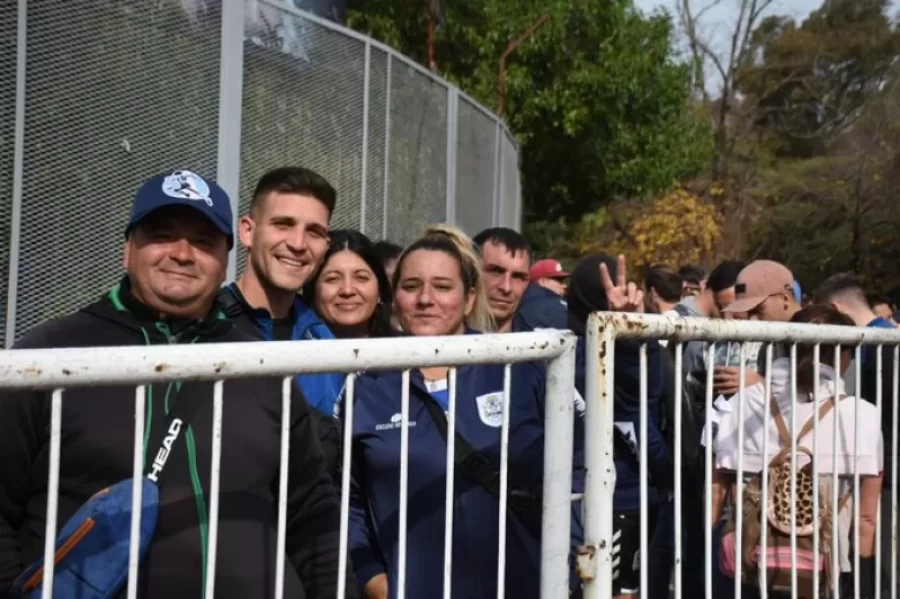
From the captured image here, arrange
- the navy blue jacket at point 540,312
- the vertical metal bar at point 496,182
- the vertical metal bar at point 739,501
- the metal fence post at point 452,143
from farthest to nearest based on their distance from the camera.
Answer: the vertical metal bar at point 496,182
the metal fence post at point 452,143
the navy blue jacket at point 540,312
the vertical metal bar at point 739,501

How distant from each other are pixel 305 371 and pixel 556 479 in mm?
679

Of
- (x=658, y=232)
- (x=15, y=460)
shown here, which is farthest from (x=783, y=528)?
(x=658, y=232)

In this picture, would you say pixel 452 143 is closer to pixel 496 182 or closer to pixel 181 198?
pixel 496 182

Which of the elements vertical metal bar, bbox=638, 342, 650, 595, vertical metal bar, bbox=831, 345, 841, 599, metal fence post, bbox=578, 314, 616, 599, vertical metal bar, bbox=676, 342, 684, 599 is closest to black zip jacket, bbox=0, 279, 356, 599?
metal fence post, bbox=578, 314, 616, 599

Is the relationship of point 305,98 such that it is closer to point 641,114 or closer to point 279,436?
point 279,436

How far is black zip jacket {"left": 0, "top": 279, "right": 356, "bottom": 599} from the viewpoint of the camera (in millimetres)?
Result: 2029

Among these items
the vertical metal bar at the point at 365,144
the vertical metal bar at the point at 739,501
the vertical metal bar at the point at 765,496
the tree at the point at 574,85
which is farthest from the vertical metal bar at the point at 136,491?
the tree at the point at 574,85

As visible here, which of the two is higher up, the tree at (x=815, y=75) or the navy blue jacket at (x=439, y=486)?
the tree at (x=815, y=75)

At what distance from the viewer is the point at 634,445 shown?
11.2ft

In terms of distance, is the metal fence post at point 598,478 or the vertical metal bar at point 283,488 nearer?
the vertical metal bar at point 283,488

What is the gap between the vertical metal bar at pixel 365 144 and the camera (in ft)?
24.5

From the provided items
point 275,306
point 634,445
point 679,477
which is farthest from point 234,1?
point 679,477

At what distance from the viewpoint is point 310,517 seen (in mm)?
2396

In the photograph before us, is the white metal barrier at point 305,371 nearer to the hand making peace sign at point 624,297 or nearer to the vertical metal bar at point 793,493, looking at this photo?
the hand making peace sign at point 624,297
